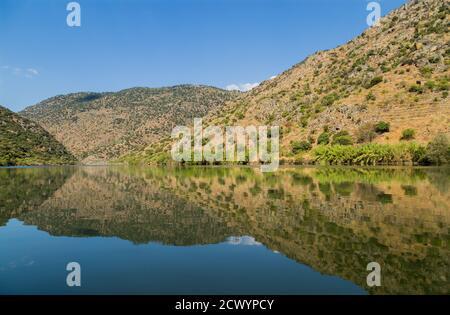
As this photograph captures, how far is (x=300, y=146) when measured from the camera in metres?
99.0

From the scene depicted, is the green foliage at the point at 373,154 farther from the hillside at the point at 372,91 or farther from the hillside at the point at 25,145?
the hillside at the point at 25,145

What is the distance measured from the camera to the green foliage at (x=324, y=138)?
97012 mm

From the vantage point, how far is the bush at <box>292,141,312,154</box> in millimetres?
98562

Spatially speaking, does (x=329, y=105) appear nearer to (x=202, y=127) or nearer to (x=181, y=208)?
(x=202, y=127)

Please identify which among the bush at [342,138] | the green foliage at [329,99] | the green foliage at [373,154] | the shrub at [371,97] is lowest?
the green foliage at [373,154]

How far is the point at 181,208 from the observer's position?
23734 mm

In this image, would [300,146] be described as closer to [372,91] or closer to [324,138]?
[324,138]

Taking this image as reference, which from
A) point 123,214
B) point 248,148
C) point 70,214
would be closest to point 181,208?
point 123,214

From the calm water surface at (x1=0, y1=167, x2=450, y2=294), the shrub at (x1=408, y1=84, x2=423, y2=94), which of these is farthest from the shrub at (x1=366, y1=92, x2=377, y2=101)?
the calm water surface at (x1=0, y1=167, x2=450, y2=294)

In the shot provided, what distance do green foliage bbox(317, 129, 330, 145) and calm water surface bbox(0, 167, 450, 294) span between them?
236 ft

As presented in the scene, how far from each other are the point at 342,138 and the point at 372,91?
21073 millimetres

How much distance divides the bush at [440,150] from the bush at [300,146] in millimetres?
33428

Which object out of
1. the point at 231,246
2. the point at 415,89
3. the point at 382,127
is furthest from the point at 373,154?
the point at 231,246

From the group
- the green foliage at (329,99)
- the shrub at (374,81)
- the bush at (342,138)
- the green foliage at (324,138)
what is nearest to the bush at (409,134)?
the bush at (342,138)
